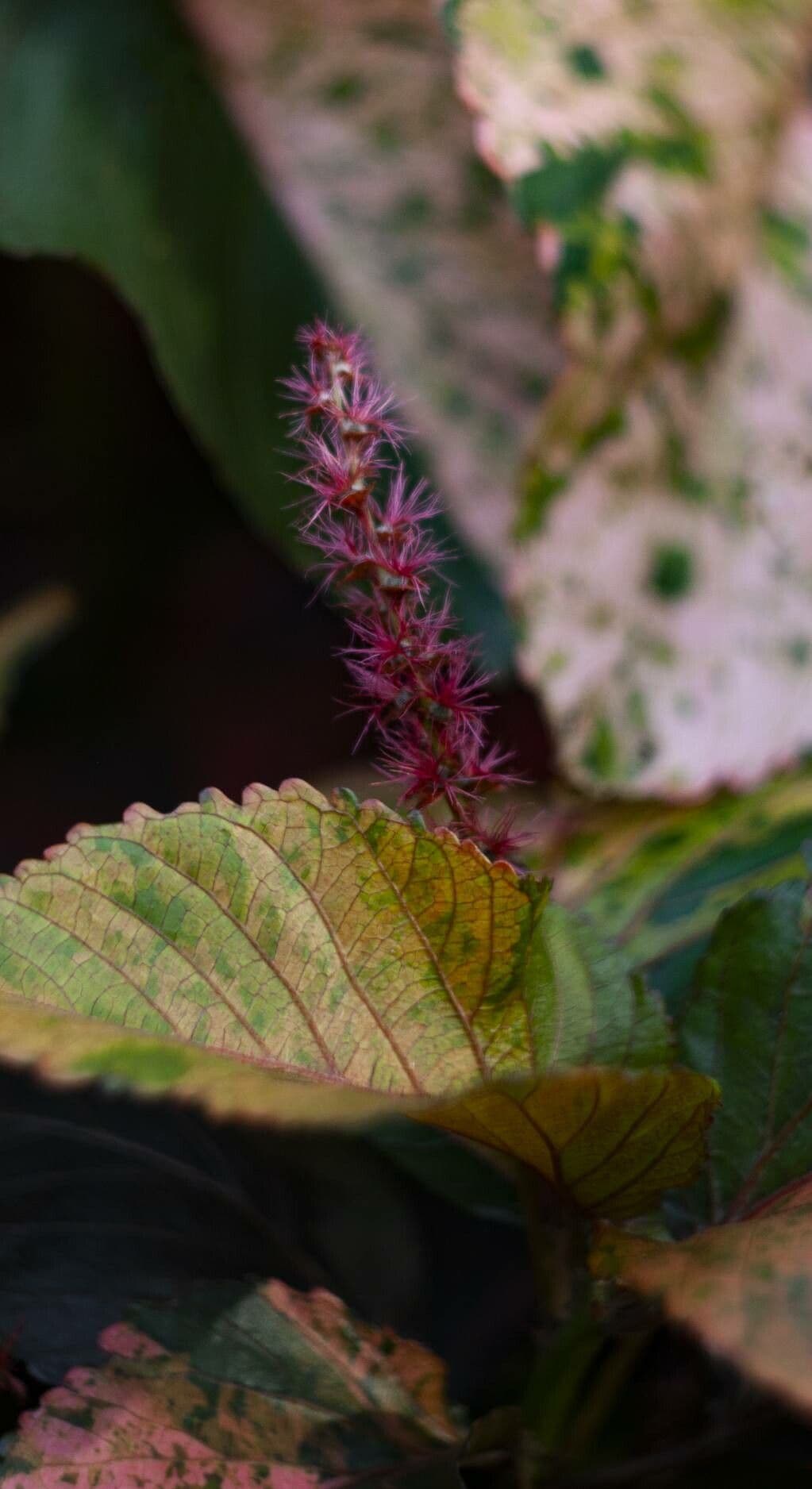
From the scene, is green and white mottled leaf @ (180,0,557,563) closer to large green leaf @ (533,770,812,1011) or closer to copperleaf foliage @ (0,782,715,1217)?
large green leaf @ (533,770,812,1011)

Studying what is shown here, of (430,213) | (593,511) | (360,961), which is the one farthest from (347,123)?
(360,961)

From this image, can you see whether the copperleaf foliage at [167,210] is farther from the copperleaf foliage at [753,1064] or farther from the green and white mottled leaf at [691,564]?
the copperleaf foliage at [753,1064]

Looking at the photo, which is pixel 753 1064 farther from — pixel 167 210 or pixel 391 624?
pixel 167 210

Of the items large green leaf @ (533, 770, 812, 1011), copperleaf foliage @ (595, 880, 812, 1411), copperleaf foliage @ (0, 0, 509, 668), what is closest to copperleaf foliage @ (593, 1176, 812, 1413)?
copperleaf foliage @ (595, 880, 812, 1411)

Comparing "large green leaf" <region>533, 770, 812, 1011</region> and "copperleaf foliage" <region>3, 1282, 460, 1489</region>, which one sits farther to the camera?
"large green leaf" <region>533, 770, 812, 1011</region>

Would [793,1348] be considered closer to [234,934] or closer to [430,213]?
[234,934]

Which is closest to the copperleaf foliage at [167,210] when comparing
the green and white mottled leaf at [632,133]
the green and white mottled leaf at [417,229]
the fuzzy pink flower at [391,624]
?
the green and white mottled leaf at [417,229]
